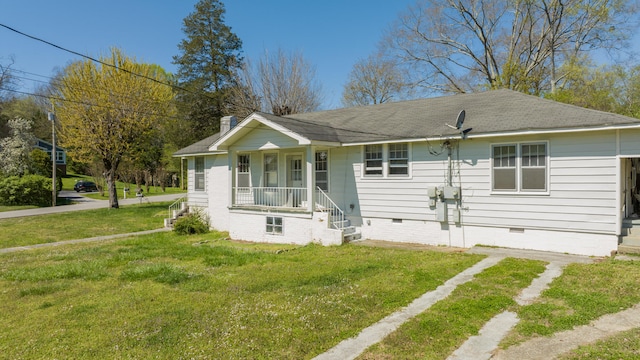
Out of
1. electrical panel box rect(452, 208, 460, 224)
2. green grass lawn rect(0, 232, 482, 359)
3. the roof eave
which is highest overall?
the roof eave

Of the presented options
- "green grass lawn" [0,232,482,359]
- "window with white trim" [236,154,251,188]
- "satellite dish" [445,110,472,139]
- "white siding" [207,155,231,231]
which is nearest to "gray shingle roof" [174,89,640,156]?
"satellite dish" [445,110,472,139]

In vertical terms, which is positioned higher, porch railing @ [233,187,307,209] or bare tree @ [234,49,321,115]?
bare tree @ [234,49,321,115]

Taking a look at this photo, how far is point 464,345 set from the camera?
434cm

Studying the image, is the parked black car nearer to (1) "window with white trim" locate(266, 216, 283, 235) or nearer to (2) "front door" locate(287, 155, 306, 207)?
(2) "front door" locate(287, 155, 306, 207)

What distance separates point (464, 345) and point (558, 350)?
3.20 feet

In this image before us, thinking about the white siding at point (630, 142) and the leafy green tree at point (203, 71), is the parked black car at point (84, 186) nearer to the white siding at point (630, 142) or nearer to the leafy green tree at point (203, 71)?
the leafy green tree at point (203, 71)

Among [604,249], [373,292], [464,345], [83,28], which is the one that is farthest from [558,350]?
[83,28]

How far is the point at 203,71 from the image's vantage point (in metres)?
34.7

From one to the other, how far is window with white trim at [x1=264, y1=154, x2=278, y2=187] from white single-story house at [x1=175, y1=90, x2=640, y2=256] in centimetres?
4

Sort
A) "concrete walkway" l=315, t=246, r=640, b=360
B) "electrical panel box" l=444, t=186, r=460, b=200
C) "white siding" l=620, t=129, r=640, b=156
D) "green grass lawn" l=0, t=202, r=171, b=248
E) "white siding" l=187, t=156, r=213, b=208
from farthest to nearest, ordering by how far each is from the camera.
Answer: "white siding" l=187, t=156, r=213, b=208
"green grass lawn" l=0, t=202, r=171, b=248
"electrical panel box" l=444, t=186, r=460, b=200
"white siding" l=620, t=129, r=640, b=156
"concrete walkway" l=315, t=246, r=640, b=360

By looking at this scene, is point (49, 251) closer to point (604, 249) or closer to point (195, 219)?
point (195, 219)

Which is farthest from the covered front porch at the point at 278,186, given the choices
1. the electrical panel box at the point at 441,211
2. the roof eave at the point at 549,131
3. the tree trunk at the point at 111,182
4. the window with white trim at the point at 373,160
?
the tree trunk at the point at 111,182

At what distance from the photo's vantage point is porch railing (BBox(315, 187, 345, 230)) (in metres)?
11.9

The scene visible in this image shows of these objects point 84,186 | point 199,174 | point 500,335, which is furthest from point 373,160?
point 84,186
